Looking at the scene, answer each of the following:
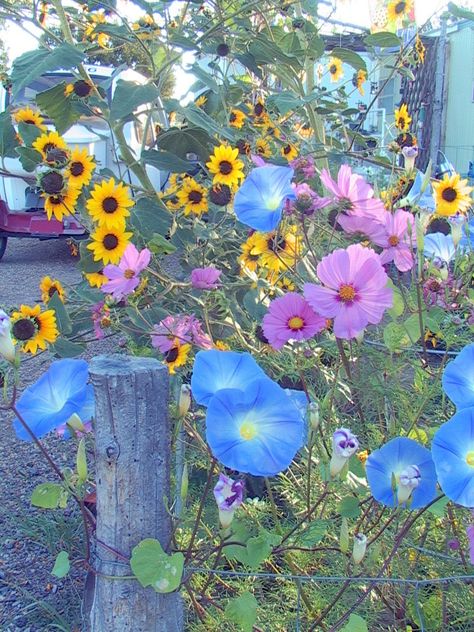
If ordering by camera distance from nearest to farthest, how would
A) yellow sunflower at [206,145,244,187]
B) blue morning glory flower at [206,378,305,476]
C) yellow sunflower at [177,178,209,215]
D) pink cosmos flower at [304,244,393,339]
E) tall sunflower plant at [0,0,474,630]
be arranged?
blue morning glory flower at [206,378,305,476] → tall sunflower plant at [0,0,474,630] → pink cosmos flower at [304,244,393,339] → yellow sunflower at [206,145,244,187] → yellow sunflower at [177,178,209,215]

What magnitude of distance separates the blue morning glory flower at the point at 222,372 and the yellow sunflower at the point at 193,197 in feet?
4.29

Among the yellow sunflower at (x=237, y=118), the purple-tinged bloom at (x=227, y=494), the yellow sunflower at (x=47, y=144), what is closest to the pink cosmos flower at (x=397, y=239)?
the purple-tinged bloom at (x=227, y=494)

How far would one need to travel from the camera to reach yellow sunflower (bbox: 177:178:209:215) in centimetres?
220

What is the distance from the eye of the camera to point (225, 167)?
2062 millimetres

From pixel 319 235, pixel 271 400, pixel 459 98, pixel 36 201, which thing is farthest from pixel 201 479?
pixel 459 98

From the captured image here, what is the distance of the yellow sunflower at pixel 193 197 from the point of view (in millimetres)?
2195

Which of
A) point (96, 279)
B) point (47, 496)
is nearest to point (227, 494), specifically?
point (47, 496)

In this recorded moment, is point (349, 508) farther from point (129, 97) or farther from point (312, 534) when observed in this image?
point (129, 97)

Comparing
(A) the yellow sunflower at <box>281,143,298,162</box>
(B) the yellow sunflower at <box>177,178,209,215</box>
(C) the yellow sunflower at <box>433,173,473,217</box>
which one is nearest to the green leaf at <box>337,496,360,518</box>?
(C) the yellow sunflower at <box>433,173,473,217</box>

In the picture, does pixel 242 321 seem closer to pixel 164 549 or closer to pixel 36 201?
pixel 164 549

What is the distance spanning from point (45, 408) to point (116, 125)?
1.06m

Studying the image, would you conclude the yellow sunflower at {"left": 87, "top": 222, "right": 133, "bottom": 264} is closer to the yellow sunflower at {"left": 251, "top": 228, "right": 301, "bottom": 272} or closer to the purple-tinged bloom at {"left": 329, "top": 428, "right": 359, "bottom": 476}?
the yellow sunflower at {"left": 251, "top": 228, "right": 301, "bottom": 272}

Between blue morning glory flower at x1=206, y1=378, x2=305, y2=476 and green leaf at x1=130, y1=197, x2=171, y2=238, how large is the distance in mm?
1103

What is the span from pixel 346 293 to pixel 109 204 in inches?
36.4
